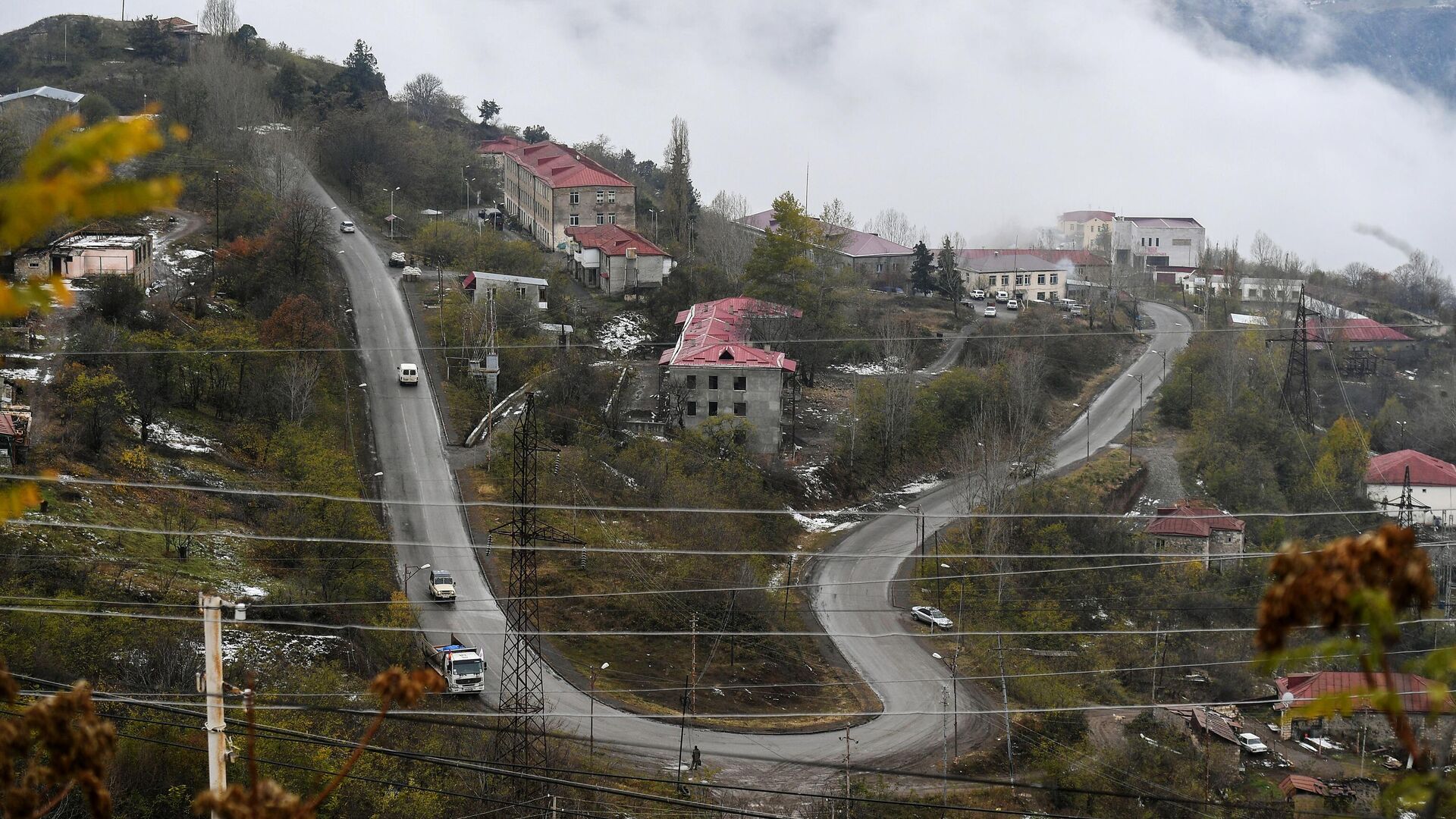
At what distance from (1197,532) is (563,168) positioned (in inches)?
1131

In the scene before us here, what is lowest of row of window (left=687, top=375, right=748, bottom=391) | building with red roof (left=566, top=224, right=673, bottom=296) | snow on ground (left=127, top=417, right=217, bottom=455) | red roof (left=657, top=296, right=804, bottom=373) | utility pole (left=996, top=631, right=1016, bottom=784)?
utility pole (left=996, top=631, right=1016, bottom=784)

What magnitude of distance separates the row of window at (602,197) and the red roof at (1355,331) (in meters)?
24.7

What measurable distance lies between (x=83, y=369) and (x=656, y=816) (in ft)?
48.3

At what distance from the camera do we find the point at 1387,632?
2197 mm

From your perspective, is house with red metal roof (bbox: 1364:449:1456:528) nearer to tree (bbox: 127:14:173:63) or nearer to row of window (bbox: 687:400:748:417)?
row of window (bbox: 687:400:748:417)

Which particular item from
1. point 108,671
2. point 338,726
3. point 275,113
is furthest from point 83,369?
point 275,113

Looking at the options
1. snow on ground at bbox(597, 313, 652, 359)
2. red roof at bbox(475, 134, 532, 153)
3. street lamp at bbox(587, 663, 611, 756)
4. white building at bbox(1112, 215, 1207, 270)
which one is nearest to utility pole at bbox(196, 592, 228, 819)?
street lamp at bbox(587, 663, 611, 756)

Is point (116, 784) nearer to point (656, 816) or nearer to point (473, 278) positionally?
point (656, 816)

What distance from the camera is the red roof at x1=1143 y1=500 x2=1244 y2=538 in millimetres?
29906

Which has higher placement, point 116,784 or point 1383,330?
point 1383,330

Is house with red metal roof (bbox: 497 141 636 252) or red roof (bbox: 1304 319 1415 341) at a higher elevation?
house with red metal roof (bbox: 497 141 636 252)

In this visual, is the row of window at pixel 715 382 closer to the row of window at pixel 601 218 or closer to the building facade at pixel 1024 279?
the row of window at pixel 601 218

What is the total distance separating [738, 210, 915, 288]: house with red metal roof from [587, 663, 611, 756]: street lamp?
32.7 metres

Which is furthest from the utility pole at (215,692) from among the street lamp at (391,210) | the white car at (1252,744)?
the street lamp at (391,210)
